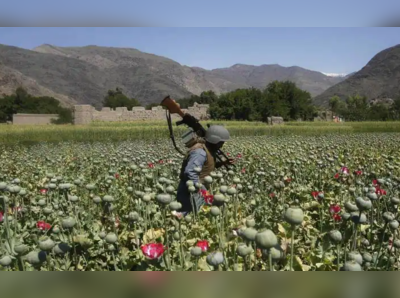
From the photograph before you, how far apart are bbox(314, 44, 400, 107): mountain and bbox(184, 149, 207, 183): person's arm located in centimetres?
14567

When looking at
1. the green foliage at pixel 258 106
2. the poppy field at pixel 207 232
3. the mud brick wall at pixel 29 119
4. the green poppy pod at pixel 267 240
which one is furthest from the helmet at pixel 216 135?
the mud brick wall at pixel 29 119

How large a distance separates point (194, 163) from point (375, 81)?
16806 cm

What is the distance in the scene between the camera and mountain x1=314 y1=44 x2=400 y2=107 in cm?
14438

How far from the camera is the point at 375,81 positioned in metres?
155

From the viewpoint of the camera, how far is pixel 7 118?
77.9 m

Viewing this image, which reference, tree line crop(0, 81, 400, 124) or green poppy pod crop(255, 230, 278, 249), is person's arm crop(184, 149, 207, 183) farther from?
tree line crop(0, 81, 400, 124)

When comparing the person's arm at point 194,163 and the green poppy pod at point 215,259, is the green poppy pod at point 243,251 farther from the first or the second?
the person's arm at point 194,163

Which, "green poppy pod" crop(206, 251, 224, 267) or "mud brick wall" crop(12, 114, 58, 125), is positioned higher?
"mud brick wall" crop(12, 114, 58, 125)

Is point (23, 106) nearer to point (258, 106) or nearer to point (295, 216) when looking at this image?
point (258, 106)

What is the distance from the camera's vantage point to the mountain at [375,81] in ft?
474

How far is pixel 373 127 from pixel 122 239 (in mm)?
26046

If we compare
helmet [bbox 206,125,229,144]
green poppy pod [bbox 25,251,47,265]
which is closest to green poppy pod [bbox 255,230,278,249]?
green poppy pod [bbox 25,251,47,265]

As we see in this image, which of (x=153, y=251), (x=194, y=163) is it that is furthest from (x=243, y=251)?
(x=194, y=163)

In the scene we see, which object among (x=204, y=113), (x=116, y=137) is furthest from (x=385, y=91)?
(x=116, y=137)
